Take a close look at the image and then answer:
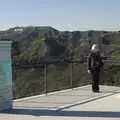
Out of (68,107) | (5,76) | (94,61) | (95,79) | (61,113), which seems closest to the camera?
(61,113)

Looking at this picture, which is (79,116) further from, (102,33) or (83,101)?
(102,33)

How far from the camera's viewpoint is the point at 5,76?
39.6 ft

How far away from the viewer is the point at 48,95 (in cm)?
1575

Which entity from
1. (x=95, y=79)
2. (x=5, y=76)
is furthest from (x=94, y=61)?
(x=5, y=76)

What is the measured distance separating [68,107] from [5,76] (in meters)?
1.77

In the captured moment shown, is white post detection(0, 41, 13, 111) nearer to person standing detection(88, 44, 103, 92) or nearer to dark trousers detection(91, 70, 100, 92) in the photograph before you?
person standing detection(88, 44, 103, 92)

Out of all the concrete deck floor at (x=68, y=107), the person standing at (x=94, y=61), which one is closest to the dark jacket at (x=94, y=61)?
the person standing at (x=94, y=61)

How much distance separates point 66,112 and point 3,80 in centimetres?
164

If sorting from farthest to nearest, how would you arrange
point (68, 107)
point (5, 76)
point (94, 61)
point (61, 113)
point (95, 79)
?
point (95, 79) → point (94, 61) → point (68, 107) → point (5, 76) → point (61, 113)

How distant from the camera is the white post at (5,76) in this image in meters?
11.8

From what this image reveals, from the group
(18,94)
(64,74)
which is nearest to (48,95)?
(18,94)

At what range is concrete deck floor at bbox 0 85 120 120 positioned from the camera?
11070 millimetres

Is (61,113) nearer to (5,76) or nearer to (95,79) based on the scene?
(5,76)

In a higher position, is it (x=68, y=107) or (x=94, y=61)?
(x=94, y=61)
